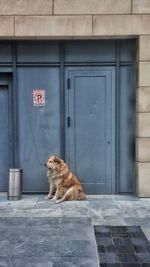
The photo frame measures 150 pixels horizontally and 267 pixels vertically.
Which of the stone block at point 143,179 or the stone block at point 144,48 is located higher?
the stone block at point 144,48

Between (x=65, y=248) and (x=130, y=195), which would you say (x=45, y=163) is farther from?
(x=65, y=248)

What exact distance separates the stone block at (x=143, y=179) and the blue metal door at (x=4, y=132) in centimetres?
330

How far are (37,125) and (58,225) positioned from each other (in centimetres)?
318

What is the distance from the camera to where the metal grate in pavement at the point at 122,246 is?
5191mm

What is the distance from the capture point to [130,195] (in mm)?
9203

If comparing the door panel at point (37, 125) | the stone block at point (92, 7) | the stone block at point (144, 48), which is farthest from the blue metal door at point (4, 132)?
the stone block at point (144, 48)

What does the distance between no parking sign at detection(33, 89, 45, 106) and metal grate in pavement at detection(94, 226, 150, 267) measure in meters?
3.71

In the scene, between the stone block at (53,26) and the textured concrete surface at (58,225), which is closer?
the textured concrete surface at (58,225)

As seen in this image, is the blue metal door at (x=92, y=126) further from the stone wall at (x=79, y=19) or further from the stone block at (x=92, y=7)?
the stone block at (x=92, y=7)

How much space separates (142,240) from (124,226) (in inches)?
29.4

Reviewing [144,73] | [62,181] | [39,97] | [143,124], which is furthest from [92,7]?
[62,181]

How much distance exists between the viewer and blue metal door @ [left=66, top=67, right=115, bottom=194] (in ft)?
29.9

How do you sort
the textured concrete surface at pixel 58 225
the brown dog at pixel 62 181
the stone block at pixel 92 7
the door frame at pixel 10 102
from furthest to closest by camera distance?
the door frame at pixel 10 102, the stone block at pixel 92 7, the brown dog at pixel 62 181, the textured concrete surface at pixel 58 225

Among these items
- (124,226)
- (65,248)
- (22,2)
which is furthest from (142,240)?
(22,2)
